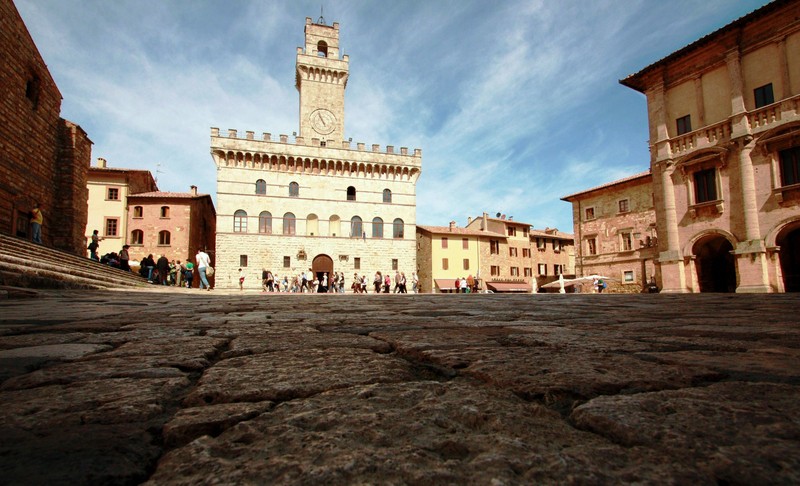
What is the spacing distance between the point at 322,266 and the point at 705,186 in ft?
71.2

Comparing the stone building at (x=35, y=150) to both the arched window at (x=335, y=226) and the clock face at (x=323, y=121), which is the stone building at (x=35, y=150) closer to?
the arched window at (x=335, y=226)

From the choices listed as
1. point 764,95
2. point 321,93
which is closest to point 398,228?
point 321,93

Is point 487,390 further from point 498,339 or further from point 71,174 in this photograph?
point 71,174

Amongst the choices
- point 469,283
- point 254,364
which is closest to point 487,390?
point 254,364

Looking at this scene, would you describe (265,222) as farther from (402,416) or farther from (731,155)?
(402,416)

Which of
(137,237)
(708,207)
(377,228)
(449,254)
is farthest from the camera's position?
(449,254)

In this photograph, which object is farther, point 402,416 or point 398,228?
point 398,228

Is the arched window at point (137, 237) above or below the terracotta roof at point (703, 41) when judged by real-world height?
below

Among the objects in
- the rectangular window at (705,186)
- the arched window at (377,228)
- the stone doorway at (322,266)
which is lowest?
the stone doorway at (322,266)

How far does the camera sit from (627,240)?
2575 cm

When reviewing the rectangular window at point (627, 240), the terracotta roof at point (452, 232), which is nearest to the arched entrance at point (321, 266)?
the terracotta roof at point (452, 232)

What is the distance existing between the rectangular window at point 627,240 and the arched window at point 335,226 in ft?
58.4

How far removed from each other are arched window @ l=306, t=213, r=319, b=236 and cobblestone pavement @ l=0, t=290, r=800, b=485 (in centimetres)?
2841

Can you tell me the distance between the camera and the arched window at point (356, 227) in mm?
30672
